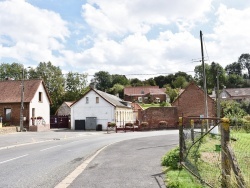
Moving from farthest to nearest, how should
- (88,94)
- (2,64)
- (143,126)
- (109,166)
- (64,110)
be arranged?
(2,64) < (64,110) < (88,94) < (143,126) < (109,166)

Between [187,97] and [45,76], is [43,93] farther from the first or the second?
[45,76]

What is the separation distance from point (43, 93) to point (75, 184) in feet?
157

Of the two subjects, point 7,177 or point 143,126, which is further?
point 143,126

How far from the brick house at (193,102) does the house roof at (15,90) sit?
23.8m

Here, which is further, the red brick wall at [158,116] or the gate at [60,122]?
the gate at [60,122]

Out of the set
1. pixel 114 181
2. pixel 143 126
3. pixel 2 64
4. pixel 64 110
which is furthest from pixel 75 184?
pixel 2 64

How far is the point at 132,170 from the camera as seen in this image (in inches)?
420

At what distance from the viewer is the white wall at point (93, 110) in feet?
181

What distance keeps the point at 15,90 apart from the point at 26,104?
13.0ft

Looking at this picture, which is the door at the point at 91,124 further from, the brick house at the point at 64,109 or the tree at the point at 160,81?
the tree at the point at 160,81

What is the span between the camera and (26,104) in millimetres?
50125

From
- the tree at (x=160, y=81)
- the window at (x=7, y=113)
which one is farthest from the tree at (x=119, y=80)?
the window at (x=7, y=113)

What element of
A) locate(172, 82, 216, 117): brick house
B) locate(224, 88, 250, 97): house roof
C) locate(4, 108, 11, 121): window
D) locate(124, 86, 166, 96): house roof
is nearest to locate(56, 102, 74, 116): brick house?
locate(4, 108, 11, 121): window

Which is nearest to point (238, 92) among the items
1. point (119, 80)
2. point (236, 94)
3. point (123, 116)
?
point (236, 94)
